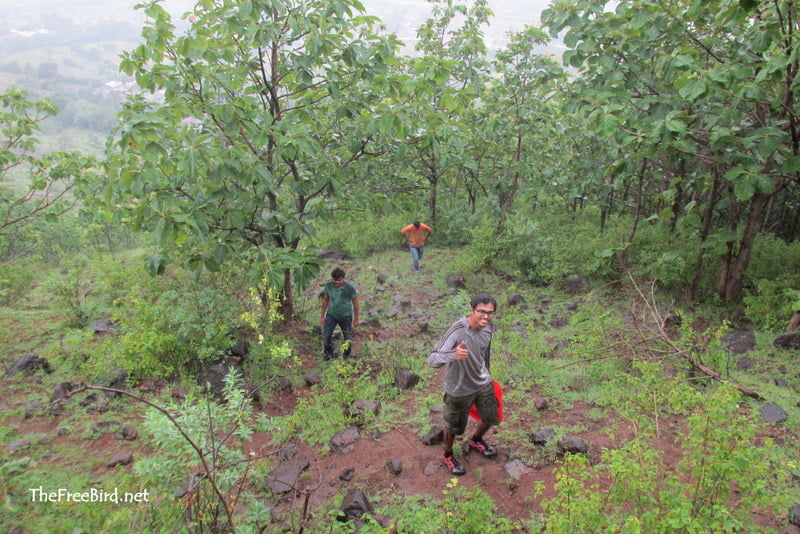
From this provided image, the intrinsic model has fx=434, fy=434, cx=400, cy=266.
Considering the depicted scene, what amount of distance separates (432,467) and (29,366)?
5.74 m

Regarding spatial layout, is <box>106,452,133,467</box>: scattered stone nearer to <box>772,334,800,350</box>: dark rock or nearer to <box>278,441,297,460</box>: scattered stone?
<box>278,441,297,460</box>: scattered stone

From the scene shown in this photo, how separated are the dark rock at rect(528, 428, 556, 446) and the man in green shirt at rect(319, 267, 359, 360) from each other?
256 cm

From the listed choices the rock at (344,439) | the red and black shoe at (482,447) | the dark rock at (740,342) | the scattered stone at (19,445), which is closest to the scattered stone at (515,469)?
the red and black shoe at (482,447)

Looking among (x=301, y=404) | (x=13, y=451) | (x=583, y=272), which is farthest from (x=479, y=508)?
(x=583, y=272)

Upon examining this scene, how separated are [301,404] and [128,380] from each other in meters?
2.32

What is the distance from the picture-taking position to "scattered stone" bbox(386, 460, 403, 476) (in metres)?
3.74

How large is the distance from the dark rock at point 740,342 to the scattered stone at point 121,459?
6392 millimetres

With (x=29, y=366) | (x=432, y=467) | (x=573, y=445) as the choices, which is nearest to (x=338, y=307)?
(x=432, y=467)

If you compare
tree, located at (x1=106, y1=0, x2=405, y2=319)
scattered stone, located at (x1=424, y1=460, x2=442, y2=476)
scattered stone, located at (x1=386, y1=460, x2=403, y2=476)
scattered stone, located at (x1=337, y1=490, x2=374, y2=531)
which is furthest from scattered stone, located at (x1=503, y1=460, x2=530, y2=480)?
tree, located at (x1=106, y1=0, x2=405, y2=319)

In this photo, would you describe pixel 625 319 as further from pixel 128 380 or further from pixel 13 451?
pixel 13 451

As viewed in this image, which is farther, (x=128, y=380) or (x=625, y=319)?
(x=625, y=319)

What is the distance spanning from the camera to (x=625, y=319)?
6383 millimetres

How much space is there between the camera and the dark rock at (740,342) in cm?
509

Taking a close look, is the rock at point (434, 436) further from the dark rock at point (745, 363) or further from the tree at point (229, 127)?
the dark rock at point (745, 363)
